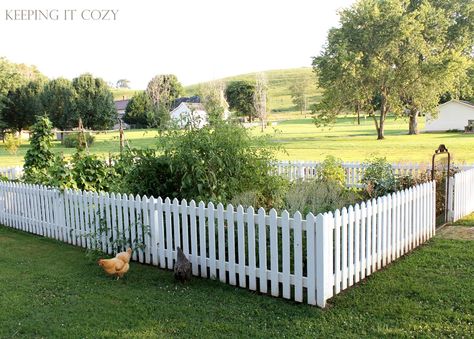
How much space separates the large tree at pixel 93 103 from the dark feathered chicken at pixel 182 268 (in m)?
51.4

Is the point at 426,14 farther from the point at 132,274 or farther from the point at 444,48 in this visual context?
the point at 132,274

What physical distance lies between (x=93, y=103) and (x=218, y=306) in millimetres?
54681

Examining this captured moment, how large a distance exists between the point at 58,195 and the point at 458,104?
5335 cm

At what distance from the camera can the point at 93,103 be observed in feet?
182

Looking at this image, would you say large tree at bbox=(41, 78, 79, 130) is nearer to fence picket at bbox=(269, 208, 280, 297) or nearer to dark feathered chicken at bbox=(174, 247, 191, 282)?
dark feathered chicken at bbox=(174, 247, 191, 282)

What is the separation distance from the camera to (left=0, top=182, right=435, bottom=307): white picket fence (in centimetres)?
484

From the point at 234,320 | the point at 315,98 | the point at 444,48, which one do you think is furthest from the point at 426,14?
the point at 315,98

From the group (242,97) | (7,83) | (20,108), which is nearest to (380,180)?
(20,108)

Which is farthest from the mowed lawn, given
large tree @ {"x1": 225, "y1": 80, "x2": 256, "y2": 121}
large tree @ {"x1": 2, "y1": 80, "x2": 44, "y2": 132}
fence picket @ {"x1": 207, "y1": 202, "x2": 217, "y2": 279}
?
large tree @ {"x1": 225, "y1": 80, "x2": 256, "y2": 121}

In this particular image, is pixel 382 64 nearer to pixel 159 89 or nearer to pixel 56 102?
pixel 56 102

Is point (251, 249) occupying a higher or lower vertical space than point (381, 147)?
higher

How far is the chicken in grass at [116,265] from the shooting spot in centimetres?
559

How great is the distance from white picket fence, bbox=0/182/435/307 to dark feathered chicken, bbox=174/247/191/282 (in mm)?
289

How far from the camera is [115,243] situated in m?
6.82
